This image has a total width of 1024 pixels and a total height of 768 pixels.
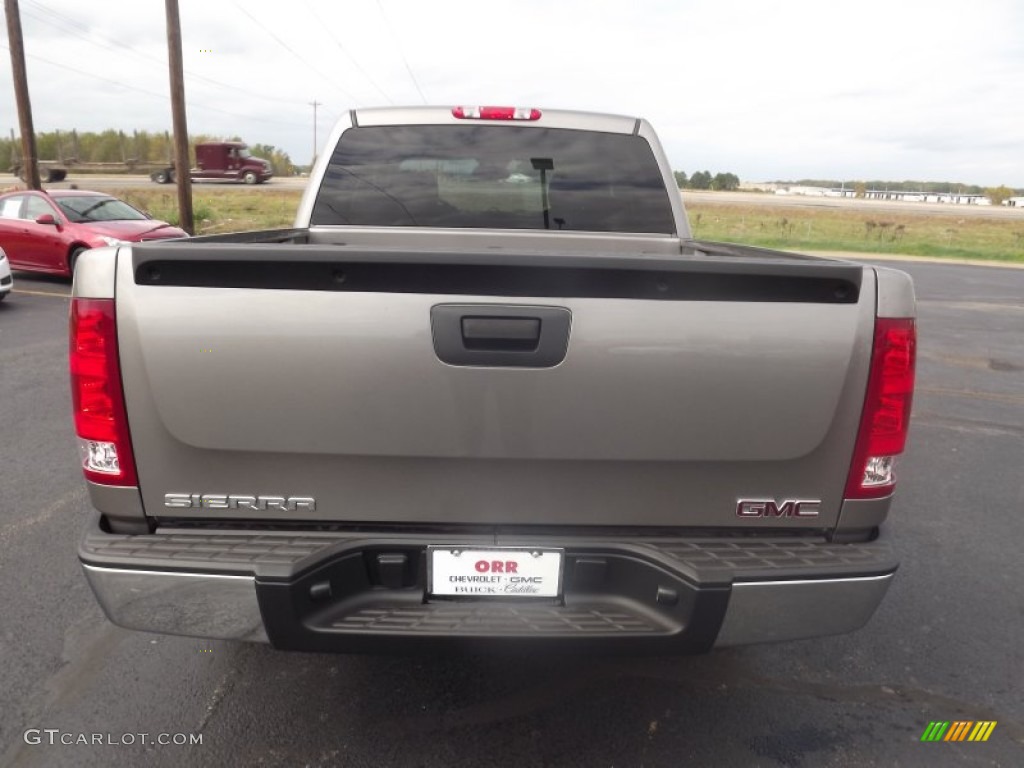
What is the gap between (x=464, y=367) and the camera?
1.96 meters

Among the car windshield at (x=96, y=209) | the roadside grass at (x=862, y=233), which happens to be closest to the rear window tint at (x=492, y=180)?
the car windshield at (x=96, y=209)

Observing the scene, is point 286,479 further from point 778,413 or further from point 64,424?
point 64,424

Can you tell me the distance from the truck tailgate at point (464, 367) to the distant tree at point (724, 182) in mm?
115966

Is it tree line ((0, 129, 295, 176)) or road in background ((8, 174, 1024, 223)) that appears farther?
tree line ((0, 129, 295, 176))

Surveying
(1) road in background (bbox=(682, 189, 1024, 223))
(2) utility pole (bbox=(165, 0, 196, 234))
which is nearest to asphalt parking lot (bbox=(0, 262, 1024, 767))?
(2) utility pole (bbox=(165, 0, 196, 234))

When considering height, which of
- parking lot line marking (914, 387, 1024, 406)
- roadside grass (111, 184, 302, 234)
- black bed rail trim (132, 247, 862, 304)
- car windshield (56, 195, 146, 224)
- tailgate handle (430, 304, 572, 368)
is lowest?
roadside grass (111, 184, 302, 234)

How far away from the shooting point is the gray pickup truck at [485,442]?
76.9 inches

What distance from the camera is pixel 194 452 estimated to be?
2.04 metres

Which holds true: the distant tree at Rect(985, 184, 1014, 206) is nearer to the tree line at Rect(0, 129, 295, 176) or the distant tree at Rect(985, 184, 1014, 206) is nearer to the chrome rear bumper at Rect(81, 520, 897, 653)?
the tree line at Rect(0, 129, 295, 176)

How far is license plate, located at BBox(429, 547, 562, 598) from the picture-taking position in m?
2.07

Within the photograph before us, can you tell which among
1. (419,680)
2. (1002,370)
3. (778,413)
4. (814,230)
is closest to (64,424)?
(419,680)

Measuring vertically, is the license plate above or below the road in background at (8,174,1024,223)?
above

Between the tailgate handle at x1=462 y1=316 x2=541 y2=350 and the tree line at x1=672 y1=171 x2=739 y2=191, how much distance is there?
103 meters

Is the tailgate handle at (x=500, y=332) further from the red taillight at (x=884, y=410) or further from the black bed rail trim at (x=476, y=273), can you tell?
the red taillight at (x=884, y=410)
